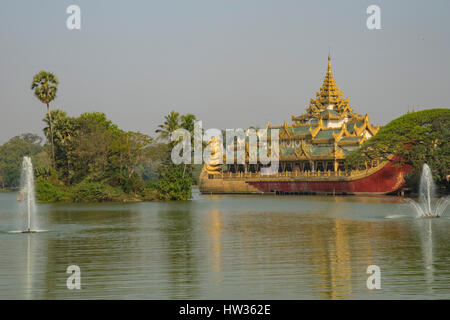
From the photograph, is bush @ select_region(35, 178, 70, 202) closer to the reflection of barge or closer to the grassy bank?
the grassy bank

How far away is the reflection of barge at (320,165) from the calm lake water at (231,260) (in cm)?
3861

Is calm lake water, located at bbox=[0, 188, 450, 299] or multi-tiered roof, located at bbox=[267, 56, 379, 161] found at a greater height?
multi-tiered roof, located at bbox=[267, 56, 379, 161]

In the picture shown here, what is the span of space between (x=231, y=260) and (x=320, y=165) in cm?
6345

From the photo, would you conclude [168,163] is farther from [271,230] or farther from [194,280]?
[194,280]

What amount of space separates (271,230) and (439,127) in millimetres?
37982

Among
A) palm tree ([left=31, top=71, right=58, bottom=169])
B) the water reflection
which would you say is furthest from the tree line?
the water reflection

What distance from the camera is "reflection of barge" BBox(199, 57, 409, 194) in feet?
230

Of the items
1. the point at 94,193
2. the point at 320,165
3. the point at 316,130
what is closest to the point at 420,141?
the point at 320,165

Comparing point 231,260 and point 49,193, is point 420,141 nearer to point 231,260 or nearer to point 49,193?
point 49,193

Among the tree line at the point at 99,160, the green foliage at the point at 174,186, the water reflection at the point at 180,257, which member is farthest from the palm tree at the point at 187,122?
the water reflection at the point at 180,257

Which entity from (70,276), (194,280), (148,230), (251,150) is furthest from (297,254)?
(251,150)

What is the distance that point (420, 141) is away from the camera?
6212 centimetres

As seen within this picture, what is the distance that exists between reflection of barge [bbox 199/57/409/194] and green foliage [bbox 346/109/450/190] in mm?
3068

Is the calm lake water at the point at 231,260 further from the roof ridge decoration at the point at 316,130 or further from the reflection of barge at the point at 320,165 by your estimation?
the roof ridge decoration at the point at 316,130
